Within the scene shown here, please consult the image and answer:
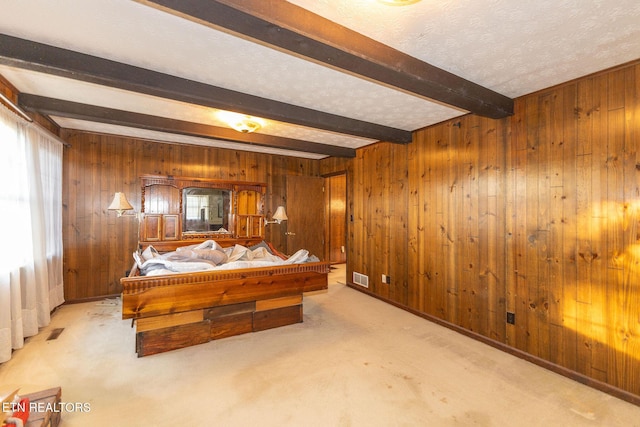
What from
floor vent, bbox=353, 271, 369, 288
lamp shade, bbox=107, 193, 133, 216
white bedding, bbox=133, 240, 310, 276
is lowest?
floor vent, bbox=353, 271, 369, 288

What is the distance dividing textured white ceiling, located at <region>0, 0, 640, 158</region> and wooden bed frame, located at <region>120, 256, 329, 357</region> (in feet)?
5.64

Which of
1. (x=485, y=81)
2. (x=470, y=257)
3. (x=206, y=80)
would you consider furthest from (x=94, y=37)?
(x=470, y=257)

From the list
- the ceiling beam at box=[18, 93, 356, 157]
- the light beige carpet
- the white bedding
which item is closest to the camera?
the light beige carpet

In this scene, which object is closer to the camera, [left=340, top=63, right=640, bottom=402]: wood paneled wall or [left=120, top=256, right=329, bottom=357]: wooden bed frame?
[left=340, top=63, right=640, bottom=402]: wood paneled wall

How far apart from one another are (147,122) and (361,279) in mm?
3724

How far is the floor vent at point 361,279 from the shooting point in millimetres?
4605

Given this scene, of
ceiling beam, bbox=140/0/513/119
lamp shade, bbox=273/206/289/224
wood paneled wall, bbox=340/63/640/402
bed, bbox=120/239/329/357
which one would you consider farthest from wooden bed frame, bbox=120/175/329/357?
lamp shade, bbox=273/206/289/224

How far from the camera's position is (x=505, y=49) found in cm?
188

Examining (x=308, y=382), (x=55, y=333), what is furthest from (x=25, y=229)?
(x=308, y=382)

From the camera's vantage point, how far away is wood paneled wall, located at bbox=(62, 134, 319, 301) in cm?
400

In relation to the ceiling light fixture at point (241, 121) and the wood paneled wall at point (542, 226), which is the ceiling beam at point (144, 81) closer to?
the ceiling light fixture at point (241, 121)

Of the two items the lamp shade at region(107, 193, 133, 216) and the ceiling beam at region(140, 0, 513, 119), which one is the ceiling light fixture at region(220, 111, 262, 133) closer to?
the ceiling beam at region(140, 0, 513, 119)

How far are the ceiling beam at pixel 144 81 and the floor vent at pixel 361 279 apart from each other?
8.22 feet

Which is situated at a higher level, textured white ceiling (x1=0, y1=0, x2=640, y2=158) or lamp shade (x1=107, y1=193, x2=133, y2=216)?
textured white ceiling (x1=0, y1=0, x2=640, y2=158)
